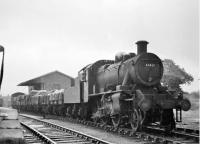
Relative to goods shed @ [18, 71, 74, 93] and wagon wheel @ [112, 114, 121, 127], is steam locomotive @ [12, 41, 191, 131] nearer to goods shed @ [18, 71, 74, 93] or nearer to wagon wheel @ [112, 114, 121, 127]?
wagon wheel @ [112, 114, 121, 127]

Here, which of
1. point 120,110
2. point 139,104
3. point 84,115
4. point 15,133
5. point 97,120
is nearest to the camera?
point 15,133

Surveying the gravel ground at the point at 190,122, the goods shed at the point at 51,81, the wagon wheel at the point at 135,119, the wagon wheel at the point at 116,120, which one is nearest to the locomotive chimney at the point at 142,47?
the wagon wheel at the point at 135,119

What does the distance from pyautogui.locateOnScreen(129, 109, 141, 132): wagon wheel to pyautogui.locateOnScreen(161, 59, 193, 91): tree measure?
41.0ft

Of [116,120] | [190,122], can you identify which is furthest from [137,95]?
[190,122]

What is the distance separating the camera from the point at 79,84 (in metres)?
16.5

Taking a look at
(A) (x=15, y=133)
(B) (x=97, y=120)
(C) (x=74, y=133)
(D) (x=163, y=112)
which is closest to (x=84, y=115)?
(B) (x=97, y=120)

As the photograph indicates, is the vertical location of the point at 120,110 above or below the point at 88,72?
below

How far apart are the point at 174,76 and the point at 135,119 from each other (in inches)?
539

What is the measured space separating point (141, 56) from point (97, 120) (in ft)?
15.6

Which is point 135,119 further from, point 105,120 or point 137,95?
point 105,120

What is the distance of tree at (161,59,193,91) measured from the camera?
23266 millimetres

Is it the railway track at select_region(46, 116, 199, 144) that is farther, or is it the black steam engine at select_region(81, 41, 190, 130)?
the black steam engine at select_region(81, 41, 190, 130)

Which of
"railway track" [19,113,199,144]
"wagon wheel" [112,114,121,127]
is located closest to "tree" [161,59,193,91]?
"railway track" [19,113,199,144]

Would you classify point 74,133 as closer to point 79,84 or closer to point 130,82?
point 130,82
